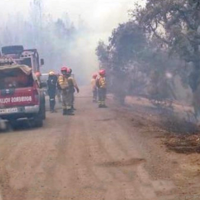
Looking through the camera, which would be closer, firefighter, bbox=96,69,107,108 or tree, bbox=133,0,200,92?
firefighter, bbox=96,69,107,108

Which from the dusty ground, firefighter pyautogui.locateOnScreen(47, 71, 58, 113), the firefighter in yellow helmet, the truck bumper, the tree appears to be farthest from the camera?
the tree

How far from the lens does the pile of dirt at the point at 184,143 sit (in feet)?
33.6

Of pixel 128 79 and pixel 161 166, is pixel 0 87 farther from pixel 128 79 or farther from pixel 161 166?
pixel 128 79

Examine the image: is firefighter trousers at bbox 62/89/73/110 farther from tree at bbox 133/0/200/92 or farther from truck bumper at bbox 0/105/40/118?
tree at bbox 133/0/200/92

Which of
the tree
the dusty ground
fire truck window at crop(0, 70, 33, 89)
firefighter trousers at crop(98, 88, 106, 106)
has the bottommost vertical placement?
the dusty ground

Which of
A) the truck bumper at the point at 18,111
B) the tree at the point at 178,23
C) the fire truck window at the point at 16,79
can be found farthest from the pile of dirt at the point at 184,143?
the tree at the point at 178,23

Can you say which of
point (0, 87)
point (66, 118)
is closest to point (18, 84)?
point (0, 87)

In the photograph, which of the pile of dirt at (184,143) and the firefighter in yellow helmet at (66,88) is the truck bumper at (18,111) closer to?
the firefighter in yellow helmet at (66,88)

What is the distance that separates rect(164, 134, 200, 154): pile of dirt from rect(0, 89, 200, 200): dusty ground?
Result: 202 millimetres

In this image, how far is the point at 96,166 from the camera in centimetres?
904

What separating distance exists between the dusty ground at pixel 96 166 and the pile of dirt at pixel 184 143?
0.20m

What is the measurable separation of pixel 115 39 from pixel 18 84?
17.5 meters

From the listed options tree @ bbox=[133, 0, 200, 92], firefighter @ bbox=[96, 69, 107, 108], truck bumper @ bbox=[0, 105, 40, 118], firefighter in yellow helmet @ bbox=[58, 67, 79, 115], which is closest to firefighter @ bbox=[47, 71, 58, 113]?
firefighter @ bbox=[96, 69, 107, 108]

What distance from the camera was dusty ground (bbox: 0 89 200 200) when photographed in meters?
7.37
